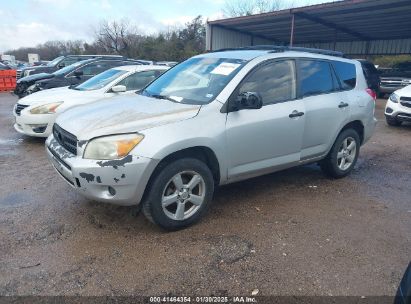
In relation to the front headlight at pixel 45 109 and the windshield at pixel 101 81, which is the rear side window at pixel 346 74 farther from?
the front headlight at pixel 45 109

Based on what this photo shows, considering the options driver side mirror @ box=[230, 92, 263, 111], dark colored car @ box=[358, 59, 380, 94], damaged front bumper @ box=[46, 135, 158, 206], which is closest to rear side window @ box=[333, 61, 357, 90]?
driver side mirror @ box=[230, 92, 263, 111]

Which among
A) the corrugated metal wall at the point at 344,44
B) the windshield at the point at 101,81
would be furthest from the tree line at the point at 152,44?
the windshield at the point at 101,81

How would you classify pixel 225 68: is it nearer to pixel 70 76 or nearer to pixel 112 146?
pixel 112 146

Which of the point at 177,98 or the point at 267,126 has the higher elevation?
the point at 177,98

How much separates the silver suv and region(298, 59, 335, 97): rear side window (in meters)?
0.01

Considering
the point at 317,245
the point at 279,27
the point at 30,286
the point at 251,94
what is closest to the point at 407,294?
the point at 317,245

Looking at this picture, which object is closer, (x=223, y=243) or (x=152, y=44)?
(x=223, y=243)

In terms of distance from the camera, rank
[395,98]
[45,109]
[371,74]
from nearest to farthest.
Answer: [45,109] → [395,98] → [371,74]

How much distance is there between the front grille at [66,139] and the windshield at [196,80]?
113 centimetres

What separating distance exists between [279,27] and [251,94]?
18477 millimetres

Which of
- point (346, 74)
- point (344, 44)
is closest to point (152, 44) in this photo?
point (344, 44)

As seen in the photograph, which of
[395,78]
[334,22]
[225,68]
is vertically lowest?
[395,78]

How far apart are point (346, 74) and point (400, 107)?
197 inches

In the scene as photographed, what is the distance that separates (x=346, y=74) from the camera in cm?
505
